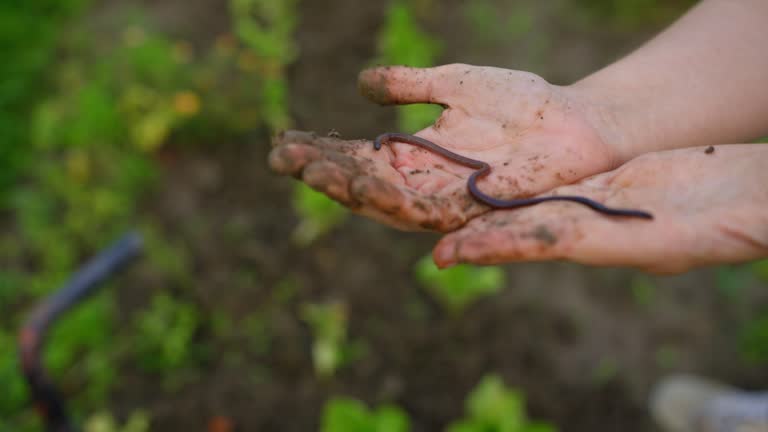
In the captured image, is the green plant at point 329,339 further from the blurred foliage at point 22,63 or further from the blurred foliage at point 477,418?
the blurred foliage at point 22,63

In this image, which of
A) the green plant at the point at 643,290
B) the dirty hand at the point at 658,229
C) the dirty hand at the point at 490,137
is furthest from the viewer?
the green plant at the point at 643,290

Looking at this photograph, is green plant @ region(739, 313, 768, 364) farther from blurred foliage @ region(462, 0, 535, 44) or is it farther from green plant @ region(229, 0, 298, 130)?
green plant @ region(229, 0, 298, 130)

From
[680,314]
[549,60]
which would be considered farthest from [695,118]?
[549,60]

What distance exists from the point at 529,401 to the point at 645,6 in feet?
16.2

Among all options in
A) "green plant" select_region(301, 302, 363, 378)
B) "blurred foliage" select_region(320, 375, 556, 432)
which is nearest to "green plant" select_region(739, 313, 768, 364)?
"blurred foliage" select_region(320, 375, 556, 432)

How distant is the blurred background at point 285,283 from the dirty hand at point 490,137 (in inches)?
54.4

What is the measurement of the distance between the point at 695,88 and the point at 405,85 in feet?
5.36

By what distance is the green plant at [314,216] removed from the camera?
4852 millimetres

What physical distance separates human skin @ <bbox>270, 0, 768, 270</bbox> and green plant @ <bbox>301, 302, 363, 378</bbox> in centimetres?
170

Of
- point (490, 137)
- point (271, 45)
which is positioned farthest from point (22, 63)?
point (490, 137)

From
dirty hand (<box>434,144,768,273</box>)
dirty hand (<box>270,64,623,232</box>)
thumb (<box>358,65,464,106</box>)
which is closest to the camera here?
dirty hand (<box>434,144,768,273</box>)

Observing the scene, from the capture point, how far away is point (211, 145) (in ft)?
18.9

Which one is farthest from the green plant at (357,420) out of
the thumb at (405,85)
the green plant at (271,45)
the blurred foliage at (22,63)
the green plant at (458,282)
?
the blurred foliage at (22,63)

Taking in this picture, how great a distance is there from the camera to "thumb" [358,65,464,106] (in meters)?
3.15
